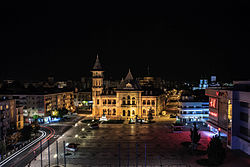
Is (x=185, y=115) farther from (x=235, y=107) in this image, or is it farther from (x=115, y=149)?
(x=115, y=149)

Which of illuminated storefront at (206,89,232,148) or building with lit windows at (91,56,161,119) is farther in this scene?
building with lit windows at (91,56,161,119)

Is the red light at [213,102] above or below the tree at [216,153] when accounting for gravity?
above

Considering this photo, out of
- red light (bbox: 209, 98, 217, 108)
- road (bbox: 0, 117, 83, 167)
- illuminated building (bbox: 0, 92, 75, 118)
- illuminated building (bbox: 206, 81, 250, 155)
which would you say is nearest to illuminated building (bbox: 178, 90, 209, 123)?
red light (bbox: 209, 98, 217, 108)

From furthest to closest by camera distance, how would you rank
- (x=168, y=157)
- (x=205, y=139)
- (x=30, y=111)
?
1. (x=30, y=111)
2. (x=205, y=139)
3. (x=168, y=157)

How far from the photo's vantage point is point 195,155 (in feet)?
113

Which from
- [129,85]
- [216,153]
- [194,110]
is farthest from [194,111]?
[216,153]

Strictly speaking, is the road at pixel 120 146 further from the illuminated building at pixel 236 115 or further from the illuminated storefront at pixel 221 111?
the illuminated building at pixel 236 115

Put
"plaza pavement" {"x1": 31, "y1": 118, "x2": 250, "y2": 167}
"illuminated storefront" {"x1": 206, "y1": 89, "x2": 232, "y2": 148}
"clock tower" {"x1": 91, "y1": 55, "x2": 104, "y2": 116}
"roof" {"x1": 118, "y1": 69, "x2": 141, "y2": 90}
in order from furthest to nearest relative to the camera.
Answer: "clock tower" {"x1": 91, "y1": 55, "x2": 104, "y2": 116} → "roof" {"x1": 118, "y1": 69, "x2": 141, "y2": 90} → "illuminated storefront" {"x1": 206, "y1": 89, "x2": 232, "y2": 148} → "plaza pavement" {"x1": 31, "y1": 118, "x2": 250, "y2": 167}

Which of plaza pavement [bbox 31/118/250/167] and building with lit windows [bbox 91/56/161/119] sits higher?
building with lit windows [bbox 91/56/161/119]

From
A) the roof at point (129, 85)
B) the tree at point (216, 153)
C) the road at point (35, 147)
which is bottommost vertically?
the road at point (35, 147)

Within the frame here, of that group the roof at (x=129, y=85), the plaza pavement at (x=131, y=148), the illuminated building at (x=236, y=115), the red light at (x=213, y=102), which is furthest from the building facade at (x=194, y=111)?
the illuminated building at (x=236, y=115)

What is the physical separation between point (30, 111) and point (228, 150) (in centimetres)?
6278

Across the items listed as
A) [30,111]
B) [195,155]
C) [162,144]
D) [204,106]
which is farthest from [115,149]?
[30,111]

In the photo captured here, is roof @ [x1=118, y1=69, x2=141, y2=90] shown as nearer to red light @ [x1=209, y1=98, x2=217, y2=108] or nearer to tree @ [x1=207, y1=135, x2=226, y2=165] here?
red light @ [x1=209, y1=98, x2=217, y2=108]
